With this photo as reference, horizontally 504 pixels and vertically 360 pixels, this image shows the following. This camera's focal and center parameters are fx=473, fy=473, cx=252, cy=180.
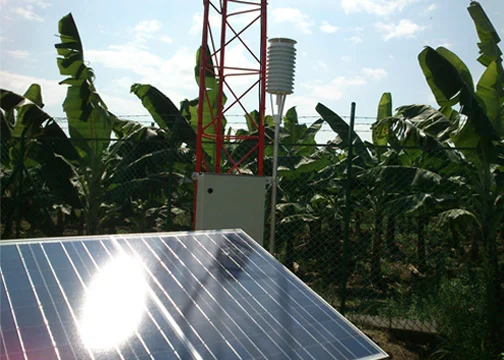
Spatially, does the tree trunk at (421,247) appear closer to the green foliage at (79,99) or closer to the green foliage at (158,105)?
the green foliage at (158,105)

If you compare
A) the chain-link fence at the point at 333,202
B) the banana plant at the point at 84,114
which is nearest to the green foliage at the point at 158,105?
the chain-link fence at the point at 333,202

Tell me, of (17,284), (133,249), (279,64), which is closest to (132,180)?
(279,64)

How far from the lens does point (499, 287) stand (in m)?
6.91

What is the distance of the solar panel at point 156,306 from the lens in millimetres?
2383

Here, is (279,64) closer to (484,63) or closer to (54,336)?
(484,63)

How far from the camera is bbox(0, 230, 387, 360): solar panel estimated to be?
2.38 meters

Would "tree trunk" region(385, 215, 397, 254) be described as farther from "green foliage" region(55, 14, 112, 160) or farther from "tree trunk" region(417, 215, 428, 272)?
"green foliage" region(55, 14, 112, 160)

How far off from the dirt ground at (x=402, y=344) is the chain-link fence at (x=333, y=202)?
2.00 feet

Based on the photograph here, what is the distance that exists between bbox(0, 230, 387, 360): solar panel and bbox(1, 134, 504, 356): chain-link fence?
451 centimetres

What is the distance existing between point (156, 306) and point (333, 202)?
865 cm

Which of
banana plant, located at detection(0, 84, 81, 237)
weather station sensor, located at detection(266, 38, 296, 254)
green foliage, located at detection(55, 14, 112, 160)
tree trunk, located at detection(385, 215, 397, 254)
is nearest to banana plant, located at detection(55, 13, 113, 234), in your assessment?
green foliage, located at detection(55, 14, 112, 160)

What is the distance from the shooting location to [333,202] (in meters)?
11.1

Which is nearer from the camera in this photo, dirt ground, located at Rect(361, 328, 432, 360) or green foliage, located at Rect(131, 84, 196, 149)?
dirt ground, located at Rect(361, 328, 432, 360)

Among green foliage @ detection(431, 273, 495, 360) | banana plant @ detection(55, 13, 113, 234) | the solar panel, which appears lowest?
green foliage @ detection(431, 273, 495, 360)
